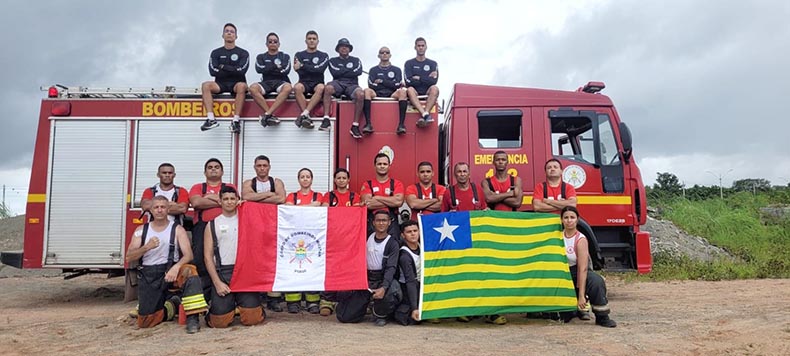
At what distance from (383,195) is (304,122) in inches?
69.6

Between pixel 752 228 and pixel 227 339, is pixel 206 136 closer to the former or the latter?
pixel 227 339

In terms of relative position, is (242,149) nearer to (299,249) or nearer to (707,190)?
(299,249)

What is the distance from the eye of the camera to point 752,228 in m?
16.7

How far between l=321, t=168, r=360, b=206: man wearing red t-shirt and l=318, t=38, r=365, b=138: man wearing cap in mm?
1139

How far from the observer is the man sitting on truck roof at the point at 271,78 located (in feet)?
26.5

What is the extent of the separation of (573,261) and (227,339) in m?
3.98

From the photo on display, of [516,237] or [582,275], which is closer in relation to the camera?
[582,275]

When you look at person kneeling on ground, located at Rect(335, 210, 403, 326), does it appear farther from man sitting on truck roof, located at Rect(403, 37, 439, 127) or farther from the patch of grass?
the patch of grass

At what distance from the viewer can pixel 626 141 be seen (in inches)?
300

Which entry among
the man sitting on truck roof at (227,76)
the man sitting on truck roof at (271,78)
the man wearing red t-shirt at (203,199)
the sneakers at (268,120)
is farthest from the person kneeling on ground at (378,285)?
the man sitting on truck roof at (227,76)

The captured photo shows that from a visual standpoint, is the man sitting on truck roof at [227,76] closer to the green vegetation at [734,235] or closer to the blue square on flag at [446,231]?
the blue square on flag at [446,231]

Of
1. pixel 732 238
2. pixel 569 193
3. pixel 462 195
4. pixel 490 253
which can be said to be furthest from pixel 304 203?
pixel 732 238

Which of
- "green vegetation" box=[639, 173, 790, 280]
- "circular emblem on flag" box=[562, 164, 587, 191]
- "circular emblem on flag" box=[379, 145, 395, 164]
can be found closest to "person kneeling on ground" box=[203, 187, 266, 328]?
"circular emblem on flag" box=[379, 145, 395, 164]

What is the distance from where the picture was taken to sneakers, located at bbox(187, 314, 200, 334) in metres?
5.78
